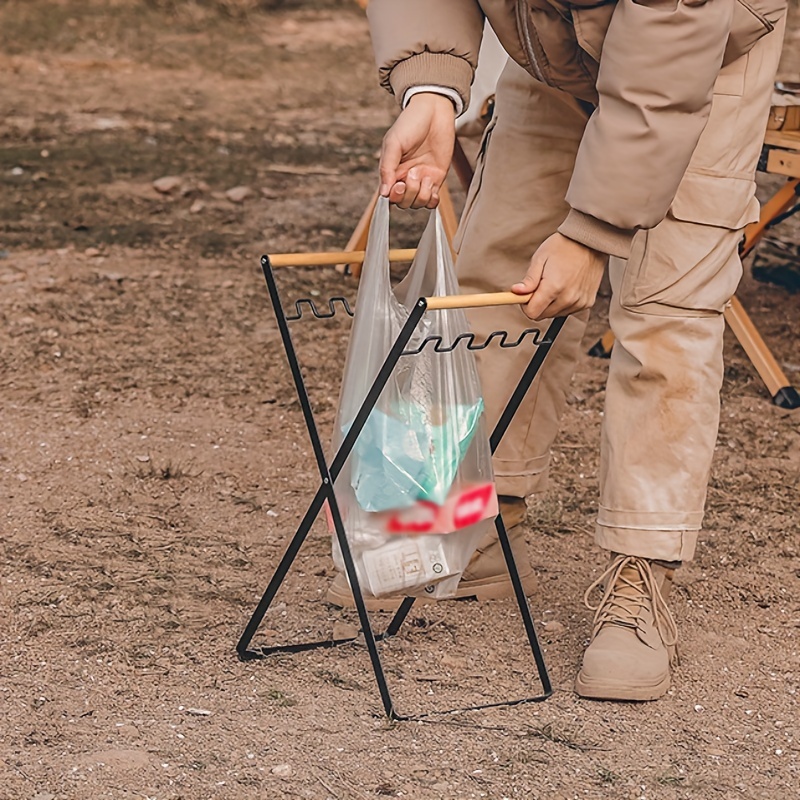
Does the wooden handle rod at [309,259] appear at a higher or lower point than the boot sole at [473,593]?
higher

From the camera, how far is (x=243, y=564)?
9.10ft

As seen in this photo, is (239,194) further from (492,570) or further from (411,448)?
(411,448)

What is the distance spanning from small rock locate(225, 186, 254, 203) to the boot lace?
3.41 metres

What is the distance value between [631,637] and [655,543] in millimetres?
169

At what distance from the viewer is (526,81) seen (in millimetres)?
2479

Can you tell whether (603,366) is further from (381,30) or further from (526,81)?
(381,30)

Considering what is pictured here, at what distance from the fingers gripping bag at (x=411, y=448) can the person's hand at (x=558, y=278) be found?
19cm

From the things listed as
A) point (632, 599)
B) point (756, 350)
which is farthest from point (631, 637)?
point (756, 350)

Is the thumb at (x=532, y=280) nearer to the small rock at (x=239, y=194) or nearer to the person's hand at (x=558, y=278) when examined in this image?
the person's hand at (x=558, y=278)

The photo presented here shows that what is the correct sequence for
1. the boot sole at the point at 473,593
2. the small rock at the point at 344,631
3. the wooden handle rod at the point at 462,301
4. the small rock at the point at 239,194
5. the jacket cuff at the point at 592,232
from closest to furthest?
the wooden handle rod at the point at 462,301
the jacket cuff at the point at 592,232
the small rock at the point at 344,631
the boot sole at the point at 473,593
the small rock at the point at 239,194

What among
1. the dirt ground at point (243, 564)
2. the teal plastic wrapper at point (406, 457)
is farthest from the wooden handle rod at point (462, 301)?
the dirt ground at point (243, 564)

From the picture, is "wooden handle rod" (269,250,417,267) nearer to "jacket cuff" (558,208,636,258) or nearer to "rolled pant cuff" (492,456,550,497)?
"jacket cuff" (558,208,636,258)

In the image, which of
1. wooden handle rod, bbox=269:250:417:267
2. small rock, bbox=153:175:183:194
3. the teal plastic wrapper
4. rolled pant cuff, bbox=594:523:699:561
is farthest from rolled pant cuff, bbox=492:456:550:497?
small rock, bbox=153:175:183:194

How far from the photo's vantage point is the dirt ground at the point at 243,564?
2107mm
